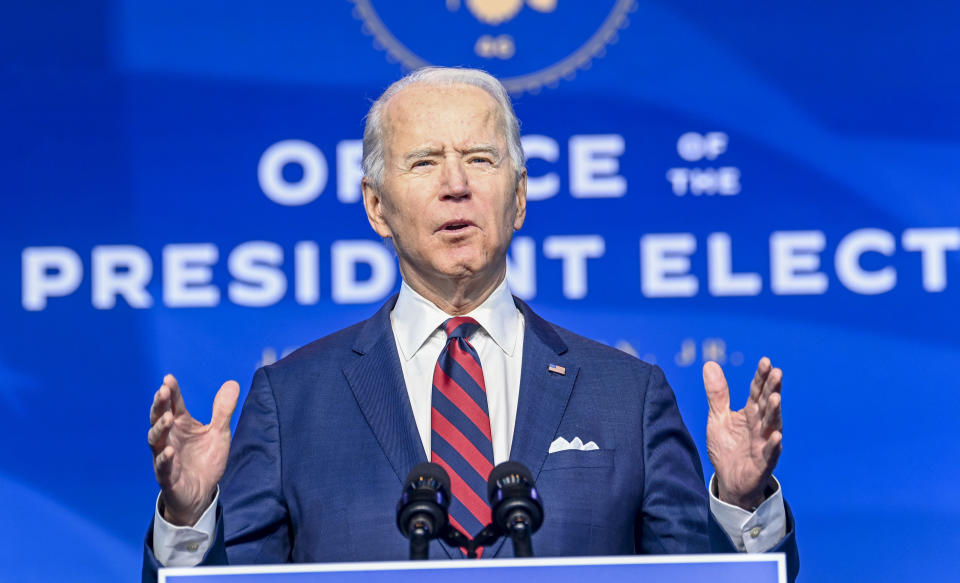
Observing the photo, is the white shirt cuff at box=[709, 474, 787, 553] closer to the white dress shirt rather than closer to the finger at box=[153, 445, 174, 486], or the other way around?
the white dress shirt

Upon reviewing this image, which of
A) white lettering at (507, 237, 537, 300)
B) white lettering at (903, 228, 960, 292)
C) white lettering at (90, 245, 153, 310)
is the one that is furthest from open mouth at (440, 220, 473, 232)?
white lettering at (903, 228, 960, 292)

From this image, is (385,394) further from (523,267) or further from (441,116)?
(523,267)

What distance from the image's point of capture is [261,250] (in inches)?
145

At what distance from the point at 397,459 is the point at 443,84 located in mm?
690

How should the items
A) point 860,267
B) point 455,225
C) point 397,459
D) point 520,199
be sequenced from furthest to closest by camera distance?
point 860,267 < point 520,199 < point 455,225 < point 397,459

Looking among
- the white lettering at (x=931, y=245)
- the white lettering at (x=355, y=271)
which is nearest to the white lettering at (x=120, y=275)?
the white lettering at (x=355, y=271)

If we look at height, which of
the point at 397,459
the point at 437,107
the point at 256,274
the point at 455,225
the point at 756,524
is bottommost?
the point at 756,524

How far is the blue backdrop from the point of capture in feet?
11.7

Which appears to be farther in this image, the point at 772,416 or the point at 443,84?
the point at 443,84

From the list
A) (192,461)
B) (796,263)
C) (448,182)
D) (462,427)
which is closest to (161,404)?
(192,461)

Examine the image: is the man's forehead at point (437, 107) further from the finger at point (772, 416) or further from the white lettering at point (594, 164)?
the white lettering at point (594, 164)

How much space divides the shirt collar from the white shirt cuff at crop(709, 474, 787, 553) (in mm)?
569

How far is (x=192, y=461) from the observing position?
1.85 meters

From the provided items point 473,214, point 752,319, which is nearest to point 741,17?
point 752,319
